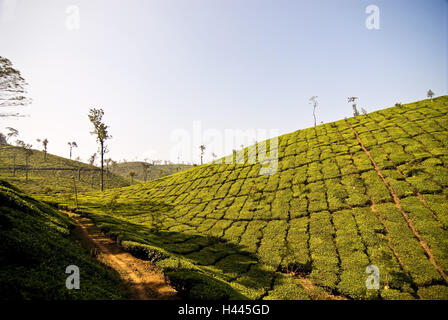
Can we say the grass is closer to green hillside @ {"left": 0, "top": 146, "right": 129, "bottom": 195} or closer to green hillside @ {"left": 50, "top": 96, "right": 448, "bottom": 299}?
green hillside @ {"left": 50, "top": 96, "right": 448, "bottom": 299}

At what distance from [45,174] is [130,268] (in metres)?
117

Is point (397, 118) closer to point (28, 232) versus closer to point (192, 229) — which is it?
point (192, 229)

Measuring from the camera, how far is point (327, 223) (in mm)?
18281

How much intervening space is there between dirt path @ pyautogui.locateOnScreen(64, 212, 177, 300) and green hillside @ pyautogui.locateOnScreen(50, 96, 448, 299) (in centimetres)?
Result: 75

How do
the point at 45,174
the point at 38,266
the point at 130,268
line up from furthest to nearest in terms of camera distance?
the point at 45,174 < the point at 130,268 < the point at 38,266

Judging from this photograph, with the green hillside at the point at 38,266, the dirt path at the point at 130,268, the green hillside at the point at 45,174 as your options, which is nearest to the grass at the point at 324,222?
the dirt path at the point at 130,268

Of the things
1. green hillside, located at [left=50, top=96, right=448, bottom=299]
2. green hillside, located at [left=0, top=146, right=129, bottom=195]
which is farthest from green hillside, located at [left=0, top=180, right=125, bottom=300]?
green hillside, located at [left=0, top=146, right=129, bottom=195]

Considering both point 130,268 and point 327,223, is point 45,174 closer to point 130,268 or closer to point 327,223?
point 130,268

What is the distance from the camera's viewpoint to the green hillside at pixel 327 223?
1238 cm

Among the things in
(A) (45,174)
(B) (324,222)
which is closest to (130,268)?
(B) (324,222)

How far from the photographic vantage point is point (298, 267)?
15125 mm

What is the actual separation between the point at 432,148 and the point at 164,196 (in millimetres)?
45863

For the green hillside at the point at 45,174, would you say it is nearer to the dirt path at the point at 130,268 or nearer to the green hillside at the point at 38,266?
the dirt path at the point at 130,268
